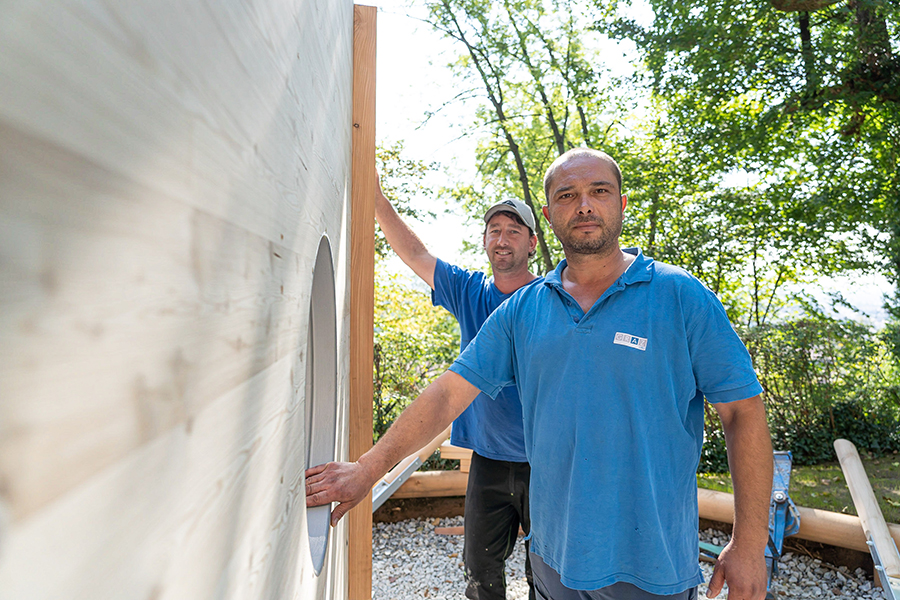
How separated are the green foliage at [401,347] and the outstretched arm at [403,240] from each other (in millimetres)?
4860

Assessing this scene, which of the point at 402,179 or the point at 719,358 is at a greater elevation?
the point at 402,179

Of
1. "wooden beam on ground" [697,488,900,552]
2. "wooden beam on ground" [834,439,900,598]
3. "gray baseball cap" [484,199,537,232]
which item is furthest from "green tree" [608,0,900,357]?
"gray baseball cap" [484,199,537,232]

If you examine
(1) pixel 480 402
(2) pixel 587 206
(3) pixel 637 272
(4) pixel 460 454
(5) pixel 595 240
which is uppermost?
(2) pixel 587 206

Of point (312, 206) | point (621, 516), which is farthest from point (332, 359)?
point (621, 516)

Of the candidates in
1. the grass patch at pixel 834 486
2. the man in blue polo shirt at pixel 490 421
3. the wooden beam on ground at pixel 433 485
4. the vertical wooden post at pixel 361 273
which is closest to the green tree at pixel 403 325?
the wooden beam on ground at pixel 433 485

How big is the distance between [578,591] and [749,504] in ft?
2.10

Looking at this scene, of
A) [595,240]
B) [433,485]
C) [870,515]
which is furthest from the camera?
[433,485]

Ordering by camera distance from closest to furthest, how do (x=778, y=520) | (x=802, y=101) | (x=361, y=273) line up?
(x=361, y=273)
(x=778, y=520)
(x=802, y=101)

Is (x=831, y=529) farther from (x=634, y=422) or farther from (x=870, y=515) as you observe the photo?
(x=634, y=422)

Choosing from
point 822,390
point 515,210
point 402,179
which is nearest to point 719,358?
point 515,210

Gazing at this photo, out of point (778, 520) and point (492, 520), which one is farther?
point (778, 520)

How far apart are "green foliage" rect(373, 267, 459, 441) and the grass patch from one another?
4188 mm

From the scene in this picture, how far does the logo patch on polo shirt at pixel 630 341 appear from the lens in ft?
6.11

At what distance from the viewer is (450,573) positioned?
16.5ft
